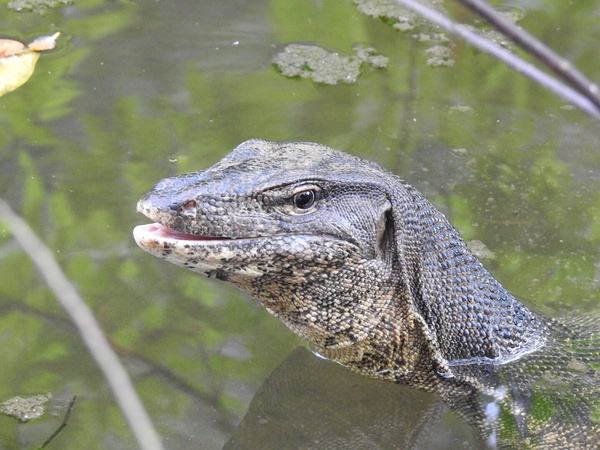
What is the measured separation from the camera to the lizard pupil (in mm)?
3359

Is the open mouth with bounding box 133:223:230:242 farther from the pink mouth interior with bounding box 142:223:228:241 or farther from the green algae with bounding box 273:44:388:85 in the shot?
the green algae with bounding box 273:44:388:85

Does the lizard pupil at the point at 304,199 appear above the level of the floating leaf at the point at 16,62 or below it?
above

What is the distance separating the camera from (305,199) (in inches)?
133

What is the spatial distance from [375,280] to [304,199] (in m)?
0.42

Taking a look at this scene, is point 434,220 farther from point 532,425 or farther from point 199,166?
point 199,166

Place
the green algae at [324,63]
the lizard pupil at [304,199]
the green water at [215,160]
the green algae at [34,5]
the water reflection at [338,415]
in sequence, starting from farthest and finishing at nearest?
the green algae at [34,5] → the green algae at [324,63] → the green water at [215,160] → the water reflection at [338,415] → the lizard pupil at [304,199]

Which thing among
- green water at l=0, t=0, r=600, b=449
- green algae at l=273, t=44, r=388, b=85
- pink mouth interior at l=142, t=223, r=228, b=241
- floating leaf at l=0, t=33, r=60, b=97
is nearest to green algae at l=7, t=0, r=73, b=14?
green water at l=0, t=0, r=600, b=449

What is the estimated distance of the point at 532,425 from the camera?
377 centimetres

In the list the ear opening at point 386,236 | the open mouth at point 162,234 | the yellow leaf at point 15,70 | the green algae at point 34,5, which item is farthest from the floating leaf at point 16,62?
the ear opening at point 386,236

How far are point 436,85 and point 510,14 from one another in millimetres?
1182

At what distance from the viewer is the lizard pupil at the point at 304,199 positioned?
132 inches

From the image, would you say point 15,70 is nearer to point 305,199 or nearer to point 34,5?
point 34,5

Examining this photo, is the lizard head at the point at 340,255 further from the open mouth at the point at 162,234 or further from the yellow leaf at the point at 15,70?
the yellow leaf at the point at 15,70

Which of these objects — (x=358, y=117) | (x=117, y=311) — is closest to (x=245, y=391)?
(x=117, y=311)
